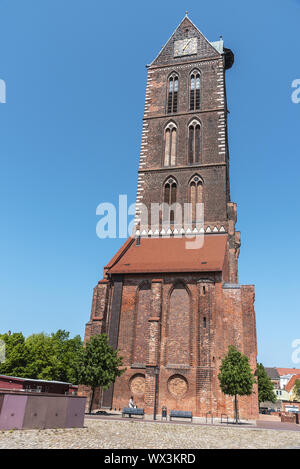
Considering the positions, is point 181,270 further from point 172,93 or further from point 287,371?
point 287,371

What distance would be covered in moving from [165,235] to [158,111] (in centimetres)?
1337

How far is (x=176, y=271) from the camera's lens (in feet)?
86.3

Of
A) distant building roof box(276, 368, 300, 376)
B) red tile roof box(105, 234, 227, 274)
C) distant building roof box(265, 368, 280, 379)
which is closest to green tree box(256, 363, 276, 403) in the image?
red tile roof box(105, 234, 227, 274)

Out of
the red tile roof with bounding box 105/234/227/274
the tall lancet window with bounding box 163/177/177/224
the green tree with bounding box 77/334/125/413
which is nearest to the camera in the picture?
the green tree with bounding box 77/334/125/413

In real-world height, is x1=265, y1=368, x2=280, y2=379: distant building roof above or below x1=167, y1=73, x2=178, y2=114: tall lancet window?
below

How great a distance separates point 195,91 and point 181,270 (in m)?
20.0

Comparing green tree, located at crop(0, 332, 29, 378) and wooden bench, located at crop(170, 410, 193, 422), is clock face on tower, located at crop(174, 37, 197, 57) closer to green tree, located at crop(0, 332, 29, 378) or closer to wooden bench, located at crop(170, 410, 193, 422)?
wooden bench, located at crop(170, 410, 193, 422)

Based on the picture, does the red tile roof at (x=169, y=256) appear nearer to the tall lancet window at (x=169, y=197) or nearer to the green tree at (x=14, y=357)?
the tall lancet window at (x=169, y=197)

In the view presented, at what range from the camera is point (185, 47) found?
3962cm

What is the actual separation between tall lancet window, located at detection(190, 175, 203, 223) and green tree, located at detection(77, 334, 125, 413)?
45.4 ft

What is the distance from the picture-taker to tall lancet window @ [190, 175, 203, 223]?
32.2 m
